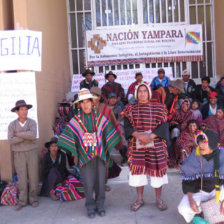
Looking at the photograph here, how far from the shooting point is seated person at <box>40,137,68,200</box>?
4887 mm

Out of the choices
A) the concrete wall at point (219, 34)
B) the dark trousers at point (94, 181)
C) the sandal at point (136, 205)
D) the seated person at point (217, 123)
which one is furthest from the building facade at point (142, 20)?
the sandal at point (136, 205)

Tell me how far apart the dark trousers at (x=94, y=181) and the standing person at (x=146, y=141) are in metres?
0.42

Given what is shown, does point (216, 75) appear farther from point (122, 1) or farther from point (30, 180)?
point (30, 180)

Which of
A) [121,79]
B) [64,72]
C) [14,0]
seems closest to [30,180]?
[14,0]

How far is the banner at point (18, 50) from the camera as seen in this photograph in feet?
15.3

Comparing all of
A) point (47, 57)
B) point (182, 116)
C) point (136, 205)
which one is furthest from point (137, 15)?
point (136, 205)

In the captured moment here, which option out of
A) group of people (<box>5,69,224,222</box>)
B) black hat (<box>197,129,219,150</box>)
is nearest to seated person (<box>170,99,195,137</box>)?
group of people (<box>5,69,224,222</box>)

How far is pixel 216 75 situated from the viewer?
10.1 m

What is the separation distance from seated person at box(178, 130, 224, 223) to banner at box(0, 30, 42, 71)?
2859 mm

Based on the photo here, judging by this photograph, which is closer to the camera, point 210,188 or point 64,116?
point 210,188

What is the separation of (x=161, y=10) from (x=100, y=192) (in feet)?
25.3

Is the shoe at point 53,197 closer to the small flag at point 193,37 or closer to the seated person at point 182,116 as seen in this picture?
the seated person at point 182,116

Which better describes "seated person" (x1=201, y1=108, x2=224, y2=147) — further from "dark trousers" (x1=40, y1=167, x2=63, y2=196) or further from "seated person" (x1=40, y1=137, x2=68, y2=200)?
"dark trousers" (x1=40, y1=167, x2=63, y2=196)

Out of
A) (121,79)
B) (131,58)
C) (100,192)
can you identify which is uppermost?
(131,58)
